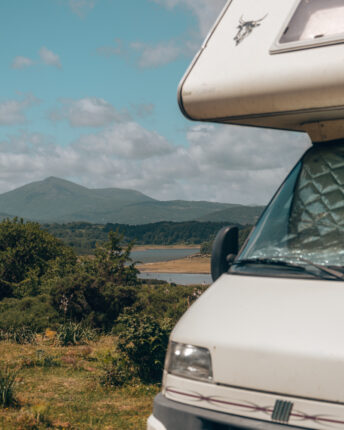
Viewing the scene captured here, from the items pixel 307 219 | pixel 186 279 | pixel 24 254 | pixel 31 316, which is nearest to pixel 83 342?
pixel 31 316

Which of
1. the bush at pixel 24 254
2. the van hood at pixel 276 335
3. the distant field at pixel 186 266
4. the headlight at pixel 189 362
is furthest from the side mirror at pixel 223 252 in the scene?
the distant field at pixel 186 266

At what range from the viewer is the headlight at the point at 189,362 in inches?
134

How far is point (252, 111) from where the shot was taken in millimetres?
Answer: 4246

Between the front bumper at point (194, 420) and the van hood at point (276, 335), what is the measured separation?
18cm

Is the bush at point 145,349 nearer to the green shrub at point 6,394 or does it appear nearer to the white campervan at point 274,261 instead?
the green shrub at point 6,394

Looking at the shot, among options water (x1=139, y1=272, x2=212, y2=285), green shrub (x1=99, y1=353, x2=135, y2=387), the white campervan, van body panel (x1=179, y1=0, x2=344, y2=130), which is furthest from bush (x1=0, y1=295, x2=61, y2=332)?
van body panel (x1=179, y1=0, x2=344, y2=130)

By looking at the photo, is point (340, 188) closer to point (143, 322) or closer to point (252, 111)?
point (252, 111)

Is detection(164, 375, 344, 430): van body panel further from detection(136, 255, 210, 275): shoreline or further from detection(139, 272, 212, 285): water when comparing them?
detection(136, 255, 210, 275): shoreline

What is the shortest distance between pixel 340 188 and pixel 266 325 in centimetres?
152

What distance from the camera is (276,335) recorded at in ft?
10.6

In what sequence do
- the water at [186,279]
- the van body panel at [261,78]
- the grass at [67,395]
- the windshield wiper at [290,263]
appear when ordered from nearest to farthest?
1. the windshield wiper at [290,263]
2. the van body panel at [261,78]
3. the grass at [67,395]
4. the water at [186,279]

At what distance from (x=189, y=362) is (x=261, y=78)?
6.48 feet

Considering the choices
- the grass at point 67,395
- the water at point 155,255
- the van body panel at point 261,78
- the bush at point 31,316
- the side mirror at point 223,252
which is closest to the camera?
the van body panel at point 261,78

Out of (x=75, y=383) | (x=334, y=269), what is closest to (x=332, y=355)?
(x=334, y=269)
